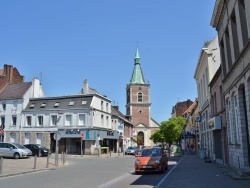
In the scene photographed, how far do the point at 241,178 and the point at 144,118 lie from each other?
82207 mm

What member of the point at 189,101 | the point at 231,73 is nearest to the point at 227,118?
the point at 231,73

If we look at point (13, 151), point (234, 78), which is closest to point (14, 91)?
point (13, 151)

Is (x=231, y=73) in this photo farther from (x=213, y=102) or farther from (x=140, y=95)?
(x=140, y=95)

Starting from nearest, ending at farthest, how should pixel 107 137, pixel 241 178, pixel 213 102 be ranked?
pixel 241 178 → pixel 213 102 → pixel 107 137

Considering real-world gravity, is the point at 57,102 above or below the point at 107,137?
above

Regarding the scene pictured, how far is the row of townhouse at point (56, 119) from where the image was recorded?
4400 centimetres

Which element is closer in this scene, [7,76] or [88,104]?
[88,104]

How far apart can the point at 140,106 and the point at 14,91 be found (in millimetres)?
50901

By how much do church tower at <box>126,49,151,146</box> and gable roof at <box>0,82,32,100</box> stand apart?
48.4 m

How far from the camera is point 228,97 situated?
59.6 ft

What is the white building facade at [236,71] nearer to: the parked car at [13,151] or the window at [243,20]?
the window at [243,20]

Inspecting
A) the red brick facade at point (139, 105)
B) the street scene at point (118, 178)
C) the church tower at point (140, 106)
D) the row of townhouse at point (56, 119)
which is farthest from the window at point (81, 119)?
the red brick facade at point (139, 105)

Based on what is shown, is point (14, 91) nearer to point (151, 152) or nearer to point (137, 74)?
point (151, 152)

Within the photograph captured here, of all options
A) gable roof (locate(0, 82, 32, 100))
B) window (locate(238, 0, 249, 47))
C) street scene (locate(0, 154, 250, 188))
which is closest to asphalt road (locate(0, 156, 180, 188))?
street scene (locate(0, 154, 250, 188))
